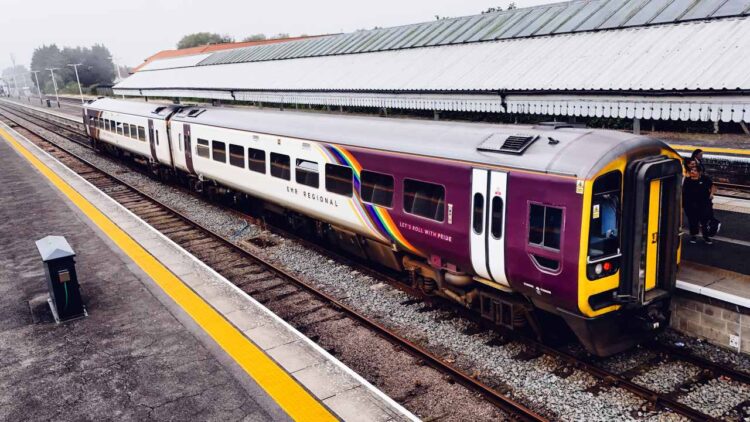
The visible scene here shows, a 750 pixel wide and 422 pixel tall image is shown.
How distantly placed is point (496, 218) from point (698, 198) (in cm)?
447

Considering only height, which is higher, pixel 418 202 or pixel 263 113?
pixel 263 113

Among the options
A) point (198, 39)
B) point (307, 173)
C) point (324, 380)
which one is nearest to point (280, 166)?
point (307, 173)

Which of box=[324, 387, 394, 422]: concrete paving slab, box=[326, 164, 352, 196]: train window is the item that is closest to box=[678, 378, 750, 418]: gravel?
box=[324, 387, 394, 422]: concrete paving slab

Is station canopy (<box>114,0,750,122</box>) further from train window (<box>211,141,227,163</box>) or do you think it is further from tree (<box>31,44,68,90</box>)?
tree (<box>31,44,68,90</box>)

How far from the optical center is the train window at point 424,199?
9109 mm

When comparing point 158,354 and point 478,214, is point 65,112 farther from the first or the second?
point 478,214

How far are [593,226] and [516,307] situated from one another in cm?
193

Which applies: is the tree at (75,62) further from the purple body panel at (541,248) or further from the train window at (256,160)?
the purple body panel at (541,248)

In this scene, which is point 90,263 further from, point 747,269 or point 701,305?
point 747,269

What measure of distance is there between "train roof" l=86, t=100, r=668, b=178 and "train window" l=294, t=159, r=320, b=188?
57 centimetres

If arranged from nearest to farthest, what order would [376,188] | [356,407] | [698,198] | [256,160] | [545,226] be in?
[356,407]
[545,226]
[698,198]
[376,188]
[256,160]

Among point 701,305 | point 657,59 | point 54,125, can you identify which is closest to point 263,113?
point 657,59

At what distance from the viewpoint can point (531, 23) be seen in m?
19.4

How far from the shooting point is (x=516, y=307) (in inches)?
337
